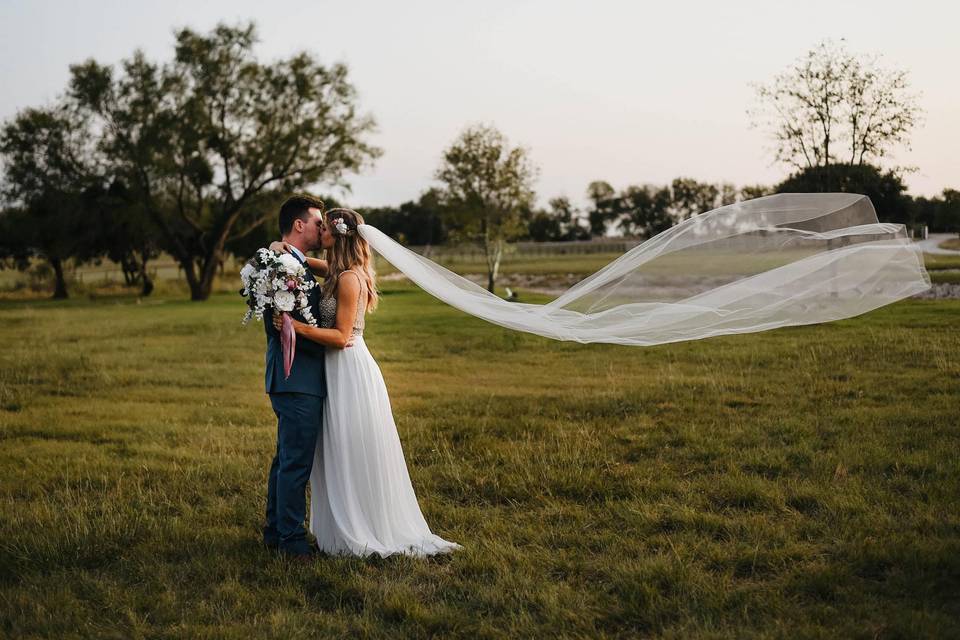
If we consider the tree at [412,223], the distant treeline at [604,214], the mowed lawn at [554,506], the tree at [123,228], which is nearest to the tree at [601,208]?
the distant treeline at [604,214]

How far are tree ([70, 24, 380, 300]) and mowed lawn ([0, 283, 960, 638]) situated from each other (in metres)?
35.9

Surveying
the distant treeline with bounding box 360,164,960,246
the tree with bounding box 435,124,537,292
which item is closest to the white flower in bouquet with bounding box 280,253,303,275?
the tree with bounding box 435,124,537,292

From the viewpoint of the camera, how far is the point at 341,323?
6039 mm

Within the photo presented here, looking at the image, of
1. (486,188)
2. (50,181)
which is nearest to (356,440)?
(486,188)

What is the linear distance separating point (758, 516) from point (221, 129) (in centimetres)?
4669

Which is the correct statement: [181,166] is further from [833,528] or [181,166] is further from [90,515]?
[833,528]

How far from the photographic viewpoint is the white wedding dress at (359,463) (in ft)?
20.4

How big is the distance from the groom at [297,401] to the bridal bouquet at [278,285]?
0.19 meters

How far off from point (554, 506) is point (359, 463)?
6.31 feet

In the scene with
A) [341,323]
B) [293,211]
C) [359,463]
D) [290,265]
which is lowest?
[359,463]

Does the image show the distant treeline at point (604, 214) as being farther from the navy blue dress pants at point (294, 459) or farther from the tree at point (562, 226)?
the navy blue dress pants at point (294, 459)

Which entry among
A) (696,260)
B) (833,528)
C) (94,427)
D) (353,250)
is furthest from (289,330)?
(94,427)

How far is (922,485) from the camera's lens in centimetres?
718

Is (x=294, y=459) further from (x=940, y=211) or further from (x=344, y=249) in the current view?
(x=940, y=211)
